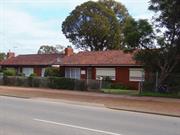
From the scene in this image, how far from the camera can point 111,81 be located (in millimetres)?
44531

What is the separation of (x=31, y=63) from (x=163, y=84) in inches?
1106

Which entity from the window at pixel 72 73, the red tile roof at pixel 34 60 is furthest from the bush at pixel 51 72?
the red tile roof at pixel 34 60

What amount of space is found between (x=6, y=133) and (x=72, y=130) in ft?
6.89

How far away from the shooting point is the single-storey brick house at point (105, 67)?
42.8m

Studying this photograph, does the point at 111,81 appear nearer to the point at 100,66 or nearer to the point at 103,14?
the point at 100,66

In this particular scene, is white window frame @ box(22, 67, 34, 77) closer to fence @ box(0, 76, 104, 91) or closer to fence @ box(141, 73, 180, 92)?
fence @ box(0, 76, 104, 91)

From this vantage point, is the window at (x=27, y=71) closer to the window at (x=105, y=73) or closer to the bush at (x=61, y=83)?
the window at (x=105, y=73)

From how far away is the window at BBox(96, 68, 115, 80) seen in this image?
45.0 metres

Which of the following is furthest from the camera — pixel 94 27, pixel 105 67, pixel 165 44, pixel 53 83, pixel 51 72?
pixel 94 27

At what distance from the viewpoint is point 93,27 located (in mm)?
71562

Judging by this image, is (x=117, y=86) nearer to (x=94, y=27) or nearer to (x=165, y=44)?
(x=165, y=44)

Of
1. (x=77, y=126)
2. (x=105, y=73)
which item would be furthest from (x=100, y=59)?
(x=77, y=126)

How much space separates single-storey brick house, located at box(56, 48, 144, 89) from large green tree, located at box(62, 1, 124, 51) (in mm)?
18984

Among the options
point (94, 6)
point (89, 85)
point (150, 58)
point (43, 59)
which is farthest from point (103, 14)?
point (150, 58)
